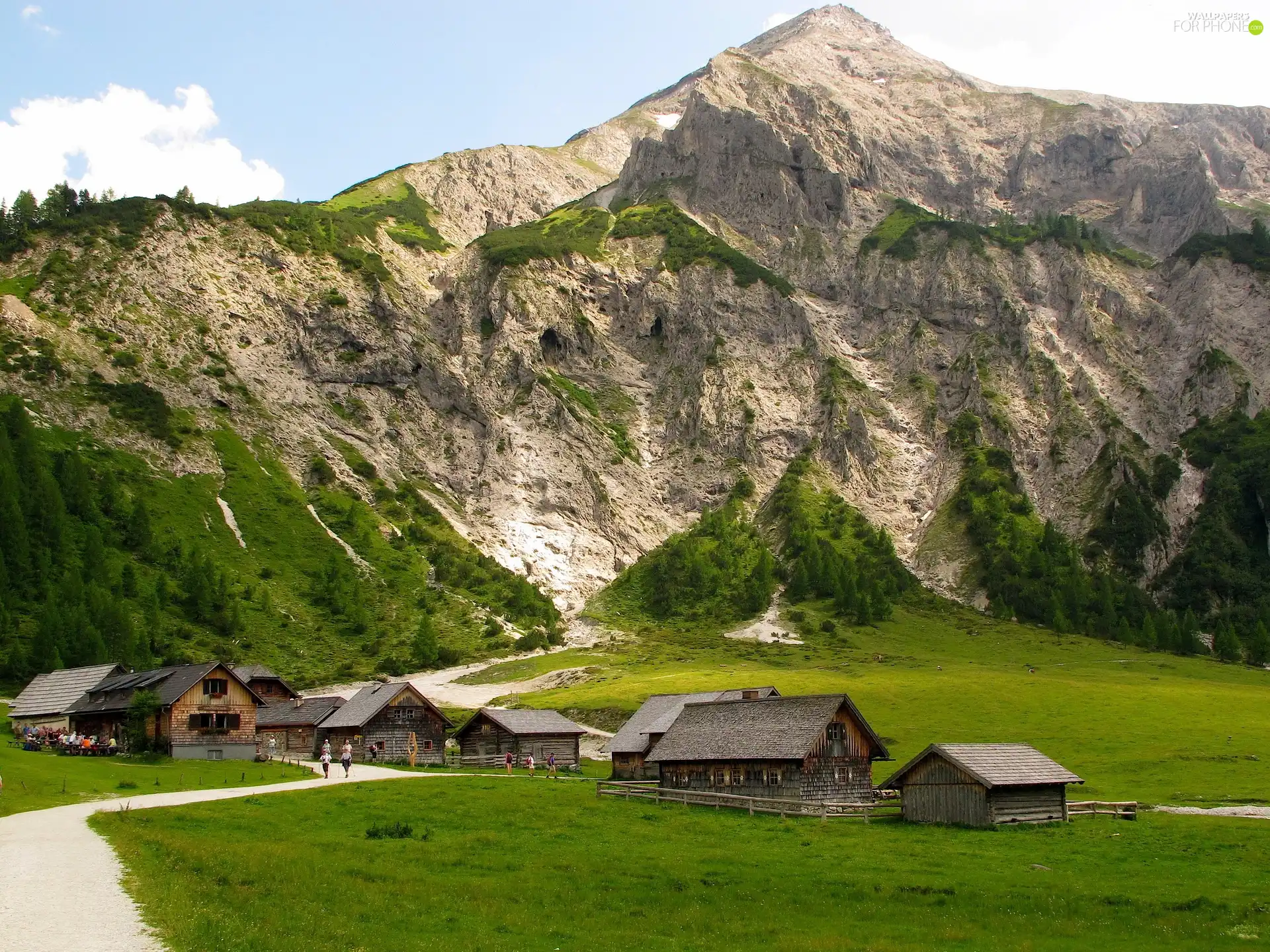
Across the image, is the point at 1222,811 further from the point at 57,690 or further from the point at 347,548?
the point at 347,548

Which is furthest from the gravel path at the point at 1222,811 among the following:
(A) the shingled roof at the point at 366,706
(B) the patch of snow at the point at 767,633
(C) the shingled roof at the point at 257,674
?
(B) the patch of snow at the point at 767,633

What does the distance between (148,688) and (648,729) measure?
3699 cm

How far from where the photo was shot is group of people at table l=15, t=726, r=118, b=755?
69.8 m

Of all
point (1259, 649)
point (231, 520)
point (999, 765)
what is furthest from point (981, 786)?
point (231, 520)

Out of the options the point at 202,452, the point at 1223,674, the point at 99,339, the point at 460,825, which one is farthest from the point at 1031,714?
the point at 99,339

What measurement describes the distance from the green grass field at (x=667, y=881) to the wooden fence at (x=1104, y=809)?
3.71 ft

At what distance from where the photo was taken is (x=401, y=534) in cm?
18038

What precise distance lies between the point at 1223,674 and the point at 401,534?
130104 millimetres

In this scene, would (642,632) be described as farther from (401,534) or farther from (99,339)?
(99,339)

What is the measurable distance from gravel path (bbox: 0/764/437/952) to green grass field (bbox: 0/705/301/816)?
510 cm

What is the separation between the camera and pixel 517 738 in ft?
269

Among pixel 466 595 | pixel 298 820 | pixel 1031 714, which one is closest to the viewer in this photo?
pixel 298 820

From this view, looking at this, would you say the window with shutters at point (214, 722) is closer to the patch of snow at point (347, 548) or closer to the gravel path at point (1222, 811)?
the gravel path at point (1222, 811)

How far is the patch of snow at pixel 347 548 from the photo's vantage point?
16425 cm
